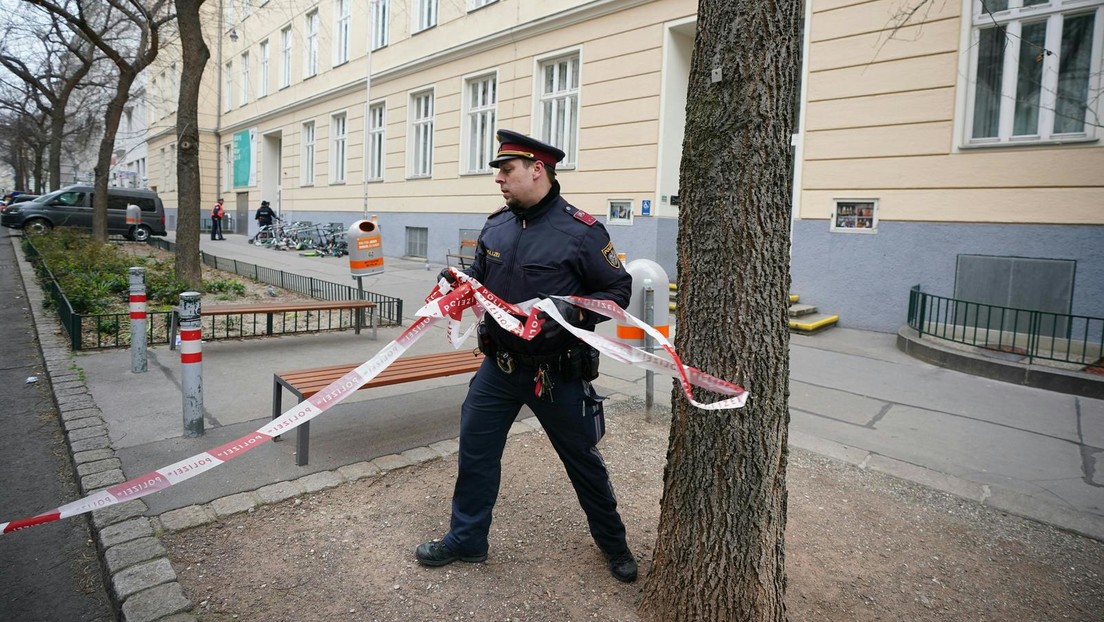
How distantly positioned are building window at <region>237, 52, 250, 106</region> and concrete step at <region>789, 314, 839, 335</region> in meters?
29.2

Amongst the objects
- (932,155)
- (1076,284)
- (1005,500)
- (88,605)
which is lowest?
(88,605)

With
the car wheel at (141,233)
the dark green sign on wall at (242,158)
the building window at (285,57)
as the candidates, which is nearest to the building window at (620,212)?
the car wheel at (141,233)

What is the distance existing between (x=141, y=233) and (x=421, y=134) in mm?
12350

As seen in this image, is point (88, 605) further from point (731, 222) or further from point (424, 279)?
point (424, 279)

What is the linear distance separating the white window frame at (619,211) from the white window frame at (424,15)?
29.0 ft

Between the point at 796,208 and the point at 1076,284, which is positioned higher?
the point at 796,208

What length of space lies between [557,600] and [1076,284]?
26.9 ft

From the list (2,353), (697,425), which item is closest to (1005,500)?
(697,425)

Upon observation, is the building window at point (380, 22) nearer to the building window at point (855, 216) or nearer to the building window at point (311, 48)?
the building window at point (311, 48)

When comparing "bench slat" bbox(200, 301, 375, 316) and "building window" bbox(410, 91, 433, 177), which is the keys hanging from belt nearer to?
"bench slat" bbox(200, 301, 375, 316)

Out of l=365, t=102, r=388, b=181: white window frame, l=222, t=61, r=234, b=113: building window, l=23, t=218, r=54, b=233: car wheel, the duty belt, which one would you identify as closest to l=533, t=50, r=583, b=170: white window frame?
l=365, t=102, r=388, b=181: white window frame

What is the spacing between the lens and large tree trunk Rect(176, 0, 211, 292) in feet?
34.8

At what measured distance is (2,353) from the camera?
292 inches

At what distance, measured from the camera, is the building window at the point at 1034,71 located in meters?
8.17
